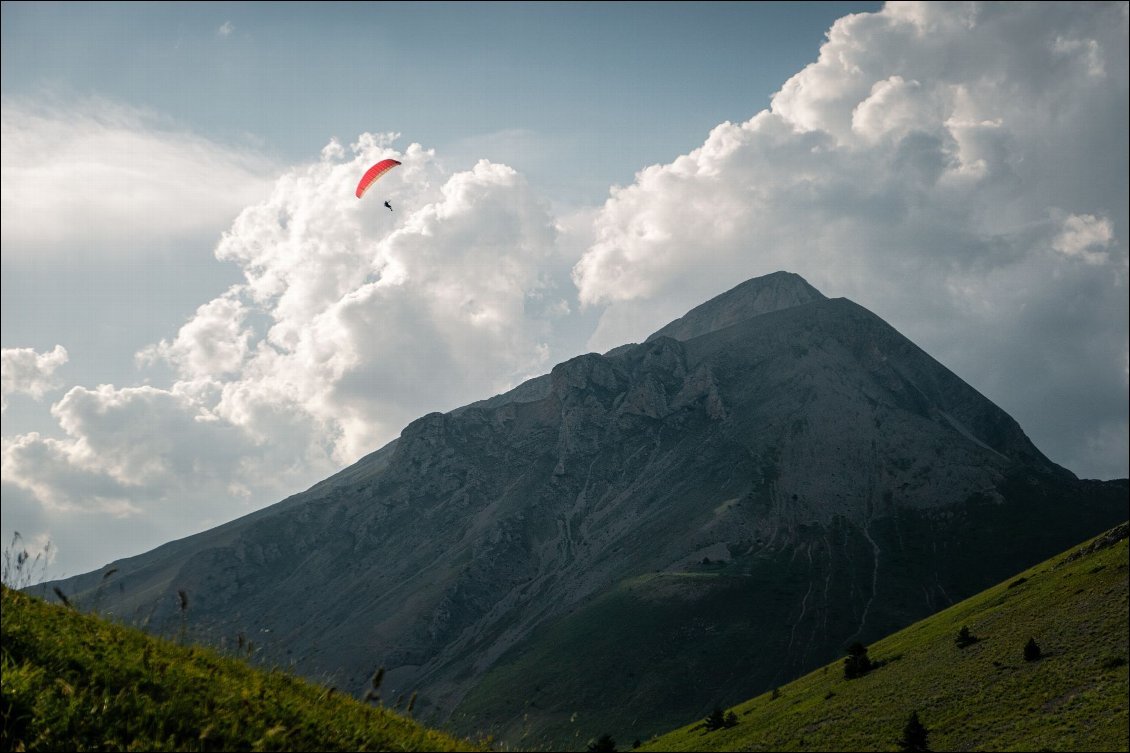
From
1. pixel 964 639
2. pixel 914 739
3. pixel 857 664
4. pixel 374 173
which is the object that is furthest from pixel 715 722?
pixel 374 173

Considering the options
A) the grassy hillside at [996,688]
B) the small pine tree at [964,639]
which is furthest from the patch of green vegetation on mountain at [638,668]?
the small pine tree at [964,639]

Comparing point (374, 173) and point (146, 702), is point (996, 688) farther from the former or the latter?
point (374, 173)

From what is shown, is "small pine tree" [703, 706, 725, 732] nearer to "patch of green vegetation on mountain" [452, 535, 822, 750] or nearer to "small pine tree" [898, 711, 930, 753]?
"small pine tree" [898, 711, 930, 753]

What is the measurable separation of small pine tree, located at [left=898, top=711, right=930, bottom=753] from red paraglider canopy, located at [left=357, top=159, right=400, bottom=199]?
6720 centimetres

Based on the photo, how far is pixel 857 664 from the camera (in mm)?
71875

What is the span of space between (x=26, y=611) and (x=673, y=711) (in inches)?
6237

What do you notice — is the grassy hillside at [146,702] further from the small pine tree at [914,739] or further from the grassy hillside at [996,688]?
the small pine tree at [914,739]

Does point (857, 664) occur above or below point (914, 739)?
below

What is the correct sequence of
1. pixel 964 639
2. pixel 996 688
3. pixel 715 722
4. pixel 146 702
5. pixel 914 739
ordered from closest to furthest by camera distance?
pixel 146 702 < pixel 914 739 < pixel 996 688 < pixel 964 639 < pixel 715 722

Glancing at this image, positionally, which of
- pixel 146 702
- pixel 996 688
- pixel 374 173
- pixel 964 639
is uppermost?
pixel 374 173

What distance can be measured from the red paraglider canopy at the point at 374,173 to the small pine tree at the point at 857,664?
69140mm

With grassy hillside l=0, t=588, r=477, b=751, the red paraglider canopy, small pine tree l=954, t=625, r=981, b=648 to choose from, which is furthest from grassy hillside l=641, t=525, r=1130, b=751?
the red paraglider canopy

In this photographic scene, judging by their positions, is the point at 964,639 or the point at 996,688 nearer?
the point at 996,688

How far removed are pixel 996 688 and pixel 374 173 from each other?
73.3 metres
